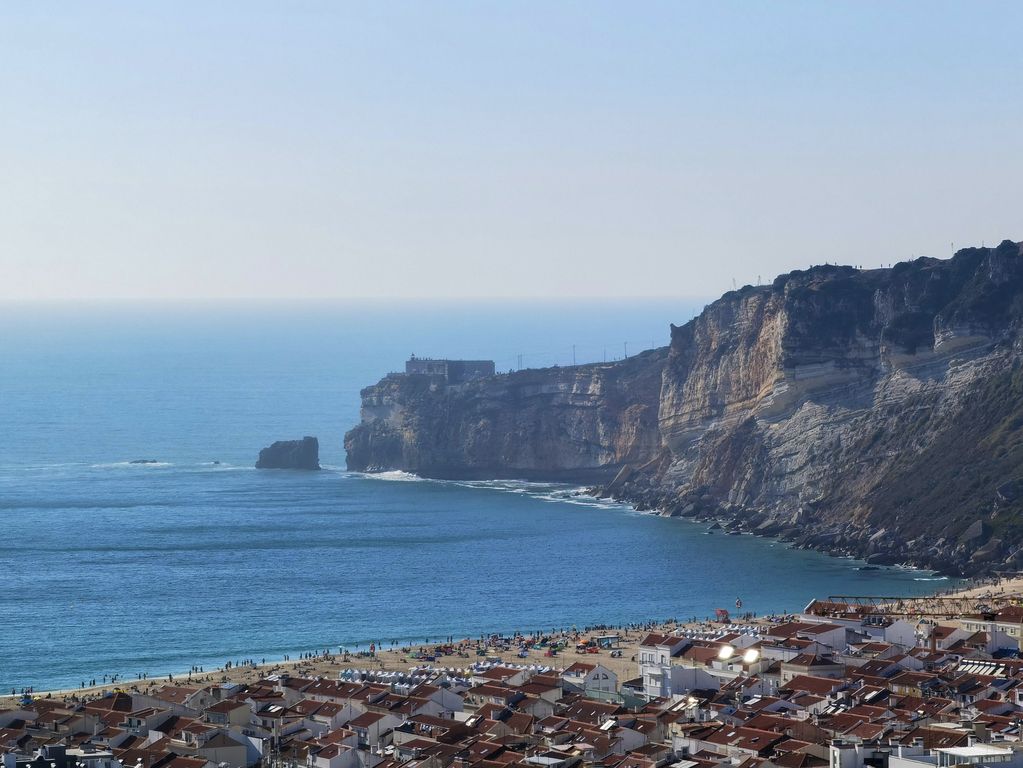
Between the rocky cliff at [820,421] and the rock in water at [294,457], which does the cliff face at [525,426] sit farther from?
the rock in water at [294,457]

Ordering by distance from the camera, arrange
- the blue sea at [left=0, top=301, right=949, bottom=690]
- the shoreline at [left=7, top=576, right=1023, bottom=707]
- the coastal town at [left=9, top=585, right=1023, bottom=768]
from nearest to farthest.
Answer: the coastal town at [left=9, top=585, right=1023, bottom=768]
the shoreline at [left=7, top=576, right=1023, bottom=707]
the blue sea at [left=0, top=301, right=949, bottom=690]

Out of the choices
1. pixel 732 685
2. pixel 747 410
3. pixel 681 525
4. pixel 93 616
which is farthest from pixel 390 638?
pixel 747 410

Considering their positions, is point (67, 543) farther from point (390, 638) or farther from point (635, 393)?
point (635, 393)

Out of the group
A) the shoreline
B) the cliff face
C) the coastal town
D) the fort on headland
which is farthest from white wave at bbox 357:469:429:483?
the coastal town

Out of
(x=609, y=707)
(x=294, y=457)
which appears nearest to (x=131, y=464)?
(x=294, y=457)

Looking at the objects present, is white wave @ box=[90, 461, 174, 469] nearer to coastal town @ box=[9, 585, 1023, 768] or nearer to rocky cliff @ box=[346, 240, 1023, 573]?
rocky cliff @ box=[346, 240, 1023, 573]

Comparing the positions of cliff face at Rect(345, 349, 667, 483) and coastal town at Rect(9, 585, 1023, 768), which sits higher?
cliff face at Rect(345, 349, 667, 483)
